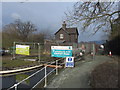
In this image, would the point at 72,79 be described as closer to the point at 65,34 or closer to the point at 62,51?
the point at 62,51

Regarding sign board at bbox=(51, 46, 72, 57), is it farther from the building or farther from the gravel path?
the building

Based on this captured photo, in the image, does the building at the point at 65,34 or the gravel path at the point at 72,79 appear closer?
the gravel path at the point at 72,79

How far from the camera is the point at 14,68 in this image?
47.5 ft

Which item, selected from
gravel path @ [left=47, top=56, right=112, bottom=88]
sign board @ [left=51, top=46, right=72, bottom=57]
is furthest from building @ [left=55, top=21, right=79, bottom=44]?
gravel path @ [left=47, top=56, right=112, bottom=88]

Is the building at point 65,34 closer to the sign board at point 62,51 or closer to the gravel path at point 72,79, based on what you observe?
the sign board at point 62,51

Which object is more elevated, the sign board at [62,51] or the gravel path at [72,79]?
the sign board at [62,51]

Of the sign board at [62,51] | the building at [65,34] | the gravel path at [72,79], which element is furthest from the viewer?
the building at [65,34]

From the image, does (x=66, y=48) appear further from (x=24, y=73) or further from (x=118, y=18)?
(x=24, y=73)

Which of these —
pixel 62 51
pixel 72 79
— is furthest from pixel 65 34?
pixel 72 79

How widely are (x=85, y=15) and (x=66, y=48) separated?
3.68 m

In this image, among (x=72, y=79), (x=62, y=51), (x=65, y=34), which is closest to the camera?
(x=72, y=79)

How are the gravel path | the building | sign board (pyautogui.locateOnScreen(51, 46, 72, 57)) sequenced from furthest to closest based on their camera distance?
the building → sign board (pyautogui.locateOnScreen(51, 46, 72, 57)) → the gravel path

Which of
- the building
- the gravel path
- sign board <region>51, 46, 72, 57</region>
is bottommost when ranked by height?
the gravel path

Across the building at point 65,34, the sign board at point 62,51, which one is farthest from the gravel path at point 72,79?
the building at point 65,34
